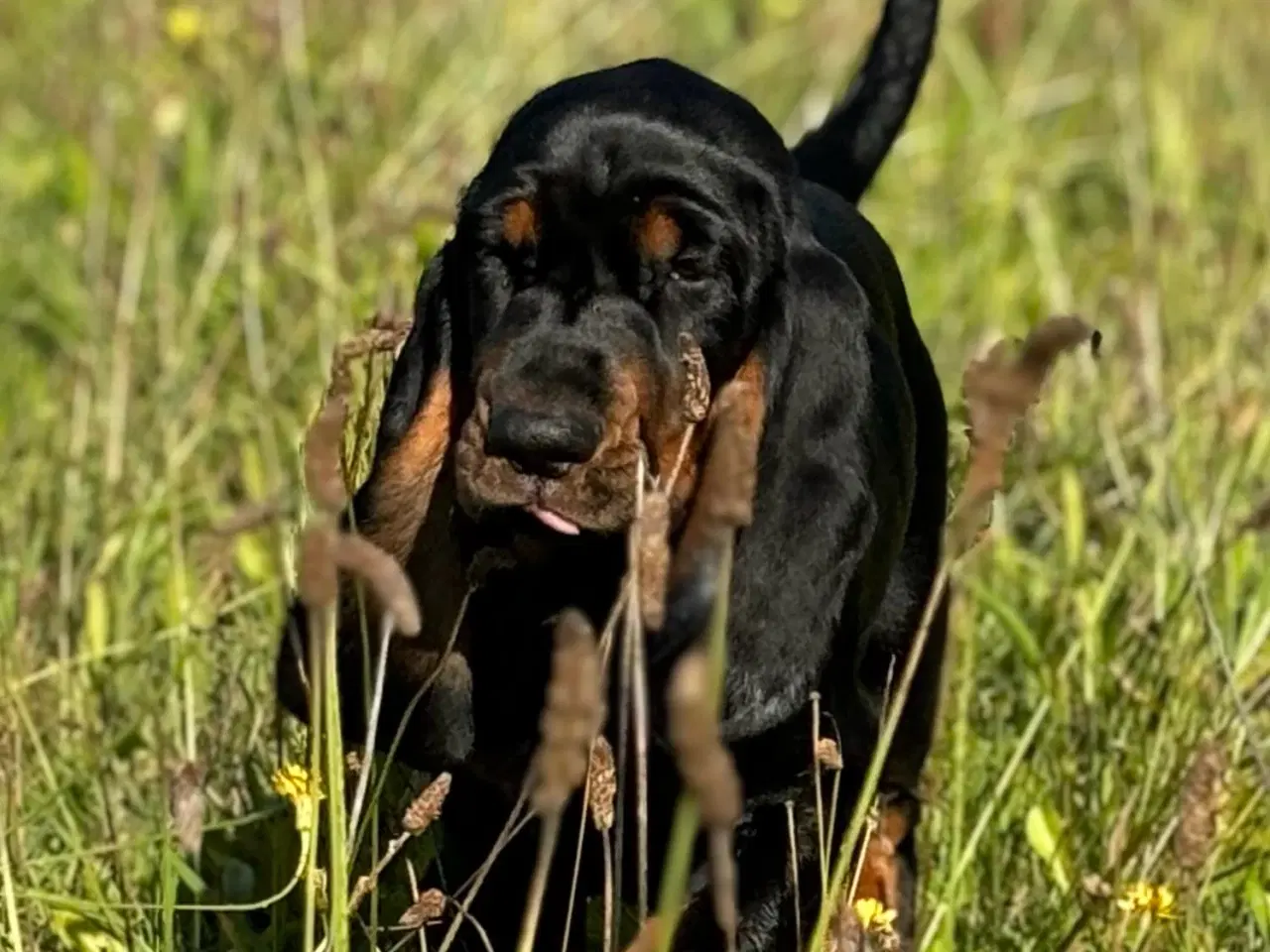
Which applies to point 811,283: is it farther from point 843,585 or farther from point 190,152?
point 190,152

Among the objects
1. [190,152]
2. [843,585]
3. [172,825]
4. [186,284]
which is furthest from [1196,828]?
[190,152]

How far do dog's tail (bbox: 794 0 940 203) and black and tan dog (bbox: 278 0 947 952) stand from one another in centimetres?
73

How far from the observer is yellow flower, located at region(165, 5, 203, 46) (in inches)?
189

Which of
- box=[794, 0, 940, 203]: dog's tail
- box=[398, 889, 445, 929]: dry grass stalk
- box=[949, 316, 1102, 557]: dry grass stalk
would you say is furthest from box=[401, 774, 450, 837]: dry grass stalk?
box=[794, 0, 940, 203]: dog's tail

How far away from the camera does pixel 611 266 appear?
2416 mm

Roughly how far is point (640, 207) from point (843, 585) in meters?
0.41

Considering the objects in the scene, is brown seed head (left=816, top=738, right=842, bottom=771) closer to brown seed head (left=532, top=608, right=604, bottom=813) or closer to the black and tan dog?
the black and tan dog

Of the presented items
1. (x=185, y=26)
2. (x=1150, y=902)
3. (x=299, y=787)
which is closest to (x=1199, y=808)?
(x=1150, y=902)

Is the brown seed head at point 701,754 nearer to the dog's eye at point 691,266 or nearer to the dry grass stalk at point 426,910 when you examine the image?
the dry grass stalk at point 426,910

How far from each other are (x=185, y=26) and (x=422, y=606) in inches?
105

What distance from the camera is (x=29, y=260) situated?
4840 millimetres

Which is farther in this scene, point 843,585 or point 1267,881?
point 1267,881

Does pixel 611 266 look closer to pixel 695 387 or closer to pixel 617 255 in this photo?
pixel 617 255

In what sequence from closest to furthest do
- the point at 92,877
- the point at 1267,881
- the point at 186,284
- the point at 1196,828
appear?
the point at 1196,828 < the point at 92,877 < the point at 1267,881 < the point at 186,284
